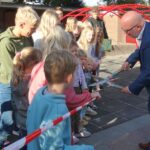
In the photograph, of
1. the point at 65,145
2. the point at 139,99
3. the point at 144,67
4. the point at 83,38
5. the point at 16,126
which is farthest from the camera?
the point at 139,99

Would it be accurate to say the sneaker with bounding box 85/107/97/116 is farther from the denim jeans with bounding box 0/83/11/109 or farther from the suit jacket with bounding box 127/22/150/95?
the denim jeans with bounding box 0/83/11/109

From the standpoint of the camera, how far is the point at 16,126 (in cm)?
349

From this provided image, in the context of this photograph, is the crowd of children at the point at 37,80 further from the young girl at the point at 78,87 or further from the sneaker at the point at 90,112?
the sneaker at the point at 90,112

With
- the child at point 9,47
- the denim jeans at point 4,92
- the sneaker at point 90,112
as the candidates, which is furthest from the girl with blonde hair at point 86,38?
the denim jeans at point 4,92

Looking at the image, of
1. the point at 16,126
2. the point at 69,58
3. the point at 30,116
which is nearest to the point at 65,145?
the point at 30,116

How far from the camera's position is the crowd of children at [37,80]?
2.25 m

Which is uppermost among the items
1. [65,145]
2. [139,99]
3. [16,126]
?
[65,145]

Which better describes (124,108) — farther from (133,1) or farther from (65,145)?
(133,1)

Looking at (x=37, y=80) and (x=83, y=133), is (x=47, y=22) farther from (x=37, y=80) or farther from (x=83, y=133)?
(x=83, y=133)

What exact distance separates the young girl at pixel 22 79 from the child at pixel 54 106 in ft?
3.54

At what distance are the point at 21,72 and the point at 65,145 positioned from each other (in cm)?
145

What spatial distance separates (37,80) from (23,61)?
433 millimetres

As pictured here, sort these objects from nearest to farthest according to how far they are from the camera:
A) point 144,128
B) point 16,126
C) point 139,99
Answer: point 16,126 < point 144,128 < point 139,99

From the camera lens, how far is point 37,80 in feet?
10.3
